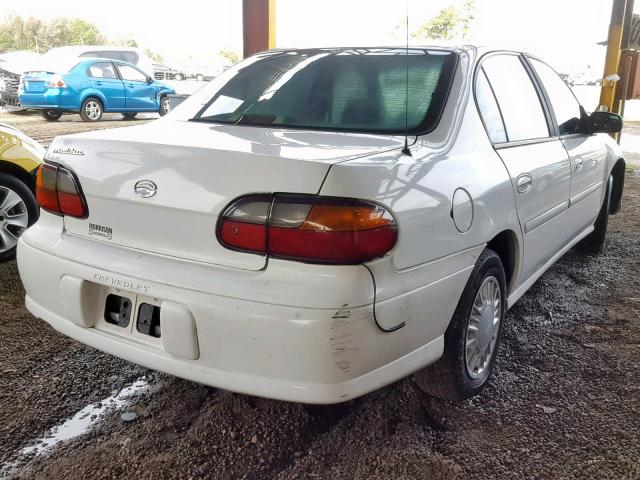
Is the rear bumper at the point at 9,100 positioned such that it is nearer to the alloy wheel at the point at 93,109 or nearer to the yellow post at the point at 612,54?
the alloy wheel at the point at 93,109

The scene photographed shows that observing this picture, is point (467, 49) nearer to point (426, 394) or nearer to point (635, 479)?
point (426, 394)

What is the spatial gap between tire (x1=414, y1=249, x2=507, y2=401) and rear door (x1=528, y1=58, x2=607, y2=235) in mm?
1184

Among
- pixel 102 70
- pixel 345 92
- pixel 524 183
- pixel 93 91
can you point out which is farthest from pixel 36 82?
pixel 524 183

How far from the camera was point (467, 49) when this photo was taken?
2674 millimetres

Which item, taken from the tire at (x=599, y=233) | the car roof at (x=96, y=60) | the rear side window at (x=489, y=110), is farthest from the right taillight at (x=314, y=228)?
the car roof at (x=96, y=60)

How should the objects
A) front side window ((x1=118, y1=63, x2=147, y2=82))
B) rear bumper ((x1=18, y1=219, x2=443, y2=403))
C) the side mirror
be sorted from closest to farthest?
1. rear bumper ((x1=18, y1=219, x2=443, y2=403))
2. the side mirror
3. front side window ((x1=118, y1=63, x2=147, y2=82))

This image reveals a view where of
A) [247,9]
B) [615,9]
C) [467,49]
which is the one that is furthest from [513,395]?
[615,9]

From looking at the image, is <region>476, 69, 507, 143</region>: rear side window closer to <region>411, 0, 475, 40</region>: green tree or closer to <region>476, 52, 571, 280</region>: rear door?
<region>476, 52, 571, 280</region>: rear door

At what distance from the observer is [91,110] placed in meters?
14.0

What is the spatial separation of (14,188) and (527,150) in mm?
3245

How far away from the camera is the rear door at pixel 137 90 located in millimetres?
14391

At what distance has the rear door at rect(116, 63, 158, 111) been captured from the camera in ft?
47.2

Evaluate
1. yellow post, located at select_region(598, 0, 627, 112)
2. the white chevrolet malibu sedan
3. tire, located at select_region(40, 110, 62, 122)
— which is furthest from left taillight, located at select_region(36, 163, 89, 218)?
tire, located at select_region(40, 110, 62, 122)

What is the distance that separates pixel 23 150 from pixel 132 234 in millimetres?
2591
